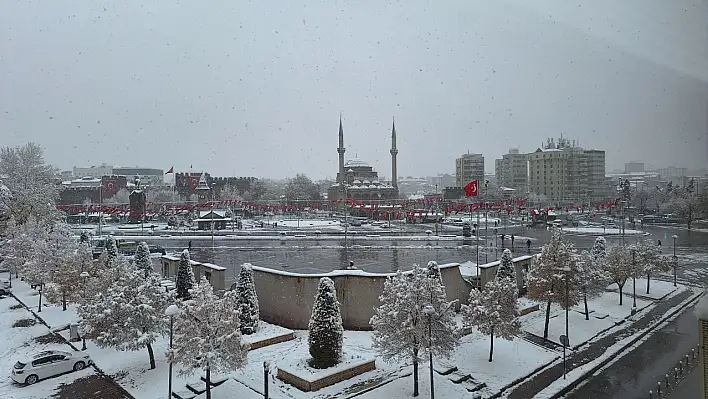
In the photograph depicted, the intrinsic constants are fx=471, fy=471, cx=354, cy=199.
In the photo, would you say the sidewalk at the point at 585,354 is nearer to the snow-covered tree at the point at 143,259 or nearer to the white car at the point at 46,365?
the white car at the point at 46,365

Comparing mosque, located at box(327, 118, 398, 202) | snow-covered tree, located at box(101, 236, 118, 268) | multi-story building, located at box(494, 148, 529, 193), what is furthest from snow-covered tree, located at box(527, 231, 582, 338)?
multi-story building, located at box(494, 148, 529, 193)

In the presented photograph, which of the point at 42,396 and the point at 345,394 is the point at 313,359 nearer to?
the point at 345,394

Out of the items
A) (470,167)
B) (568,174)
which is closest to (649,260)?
(568,174)

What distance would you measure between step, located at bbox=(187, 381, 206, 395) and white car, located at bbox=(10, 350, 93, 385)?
4.86 meters

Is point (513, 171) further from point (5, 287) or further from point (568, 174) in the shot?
point (5, 287)

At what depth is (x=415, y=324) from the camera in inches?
590

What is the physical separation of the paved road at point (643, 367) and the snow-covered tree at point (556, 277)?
3137 millimetres

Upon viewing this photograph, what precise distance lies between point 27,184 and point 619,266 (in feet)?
160

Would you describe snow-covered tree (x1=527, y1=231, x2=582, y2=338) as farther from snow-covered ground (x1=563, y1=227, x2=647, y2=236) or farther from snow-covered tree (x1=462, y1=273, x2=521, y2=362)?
snow-covered ground (x1=563, y1=227, x2=647, y2=236)

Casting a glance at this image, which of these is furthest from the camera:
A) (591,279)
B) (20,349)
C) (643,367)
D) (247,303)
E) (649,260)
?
(649,260)

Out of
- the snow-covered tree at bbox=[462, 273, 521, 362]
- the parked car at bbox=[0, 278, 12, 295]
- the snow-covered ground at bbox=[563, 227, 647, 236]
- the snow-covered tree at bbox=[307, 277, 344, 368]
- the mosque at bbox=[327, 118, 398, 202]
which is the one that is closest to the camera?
the snow-covered tree at bbox=[307, 277, 344, 368]

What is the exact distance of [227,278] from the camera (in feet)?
93.9

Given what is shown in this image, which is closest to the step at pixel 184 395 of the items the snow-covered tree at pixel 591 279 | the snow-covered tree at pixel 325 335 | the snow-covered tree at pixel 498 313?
the snow-covered tree at pixel 325 335

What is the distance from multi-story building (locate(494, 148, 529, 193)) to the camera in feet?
447
